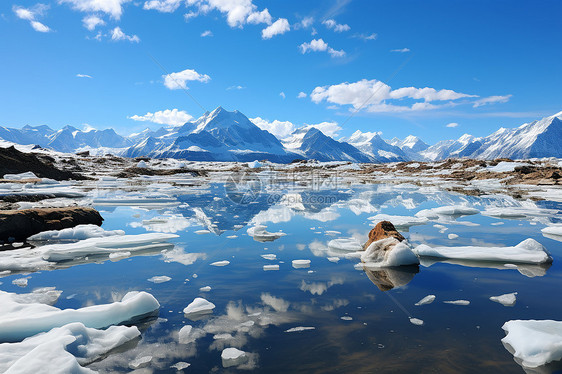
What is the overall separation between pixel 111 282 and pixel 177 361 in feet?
10.5

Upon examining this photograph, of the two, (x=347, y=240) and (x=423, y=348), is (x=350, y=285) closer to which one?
(x=423, y=348)

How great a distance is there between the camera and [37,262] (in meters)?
7.14

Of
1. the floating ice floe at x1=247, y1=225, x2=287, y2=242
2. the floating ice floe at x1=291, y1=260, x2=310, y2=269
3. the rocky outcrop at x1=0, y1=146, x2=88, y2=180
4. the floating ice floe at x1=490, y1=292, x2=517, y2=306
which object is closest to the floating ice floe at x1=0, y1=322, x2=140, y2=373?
the floating ice floe at x1=291, y1=260, x2=310, y2=269

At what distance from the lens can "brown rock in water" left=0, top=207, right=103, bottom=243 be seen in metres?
9.23

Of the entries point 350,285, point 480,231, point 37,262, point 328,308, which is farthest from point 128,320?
point 480,231

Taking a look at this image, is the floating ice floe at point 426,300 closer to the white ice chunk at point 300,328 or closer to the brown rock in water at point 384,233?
the white ice chunk at point 300,328

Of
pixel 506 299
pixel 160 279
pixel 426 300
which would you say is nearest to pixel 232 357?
pixel 160 279

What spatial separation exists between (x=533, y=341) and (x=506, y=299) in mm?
1625

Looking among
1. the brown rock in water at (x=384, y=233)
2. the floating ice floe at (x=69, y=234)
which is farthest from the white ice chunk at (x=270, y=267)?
the floating ice floe at (x=69, y=234)

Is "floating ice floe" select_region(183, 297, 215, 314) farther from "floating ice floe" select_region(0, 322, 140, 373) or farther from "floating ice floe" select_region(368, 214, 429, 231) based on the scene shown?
"floating ice floe" select_region(368, 214, 429, 231)

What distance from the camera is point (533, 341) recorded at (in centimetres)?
373

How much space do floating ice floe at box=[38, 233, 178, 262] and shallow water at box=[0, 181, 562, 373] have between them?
0.66 metres

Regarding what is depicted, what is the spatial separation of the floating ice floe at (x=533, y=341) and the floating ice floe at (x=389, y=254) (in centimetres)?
274

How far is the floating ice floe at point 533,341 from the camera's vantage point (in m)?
3.56
